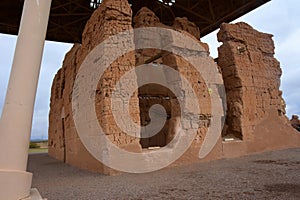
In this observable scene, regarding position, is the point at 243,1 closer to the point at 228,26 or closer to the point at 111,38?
the point at 228,26

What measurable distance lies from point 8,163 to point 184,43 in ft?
21.1

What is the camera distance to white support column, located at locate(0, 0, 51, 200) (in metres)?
1.95

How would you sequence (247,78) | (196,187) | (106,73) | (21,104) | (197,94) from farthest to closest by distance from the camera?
1. (247,78)
2. (197,94)
3. (106,73)
4. (196,187)
5. (21,104)

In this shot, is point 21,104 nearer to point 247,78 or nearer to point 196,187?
point 196,187

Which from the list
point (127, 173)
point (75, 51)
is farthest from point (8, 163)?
point (75, 51)

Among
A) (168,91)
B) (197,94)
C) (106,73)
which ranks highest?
(168,91)

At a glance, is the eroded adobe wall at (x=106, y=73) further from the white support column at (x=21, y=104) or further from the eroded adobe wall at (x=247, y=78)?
the eroded adobe wall at (x=247, y=78)

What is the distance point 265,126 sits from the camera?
29.1 ft

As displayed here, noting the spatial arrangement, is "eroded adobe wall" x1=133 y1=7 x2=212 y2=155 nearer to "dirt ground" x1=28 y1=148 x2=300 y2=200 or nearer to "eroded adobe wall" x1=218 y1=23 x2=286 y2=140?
Answer: "eroded adobe wall" x1=218 y1=23 x2=286 y2=140

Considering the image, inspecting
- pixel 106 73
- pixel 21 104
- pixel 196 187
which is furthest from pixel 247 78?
pixel 21 104

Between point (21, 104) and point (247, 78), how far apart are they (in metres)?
8.45

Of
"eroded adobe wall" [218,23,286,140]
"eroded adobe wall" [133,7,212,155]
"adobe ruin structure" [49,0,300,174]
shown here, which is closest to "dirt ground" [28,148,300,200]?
"adobe ruin structure" [49,0,300,174]

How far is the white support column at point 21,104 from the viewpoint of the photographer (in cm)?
195

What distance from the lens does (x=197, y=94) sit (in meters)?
7.34
